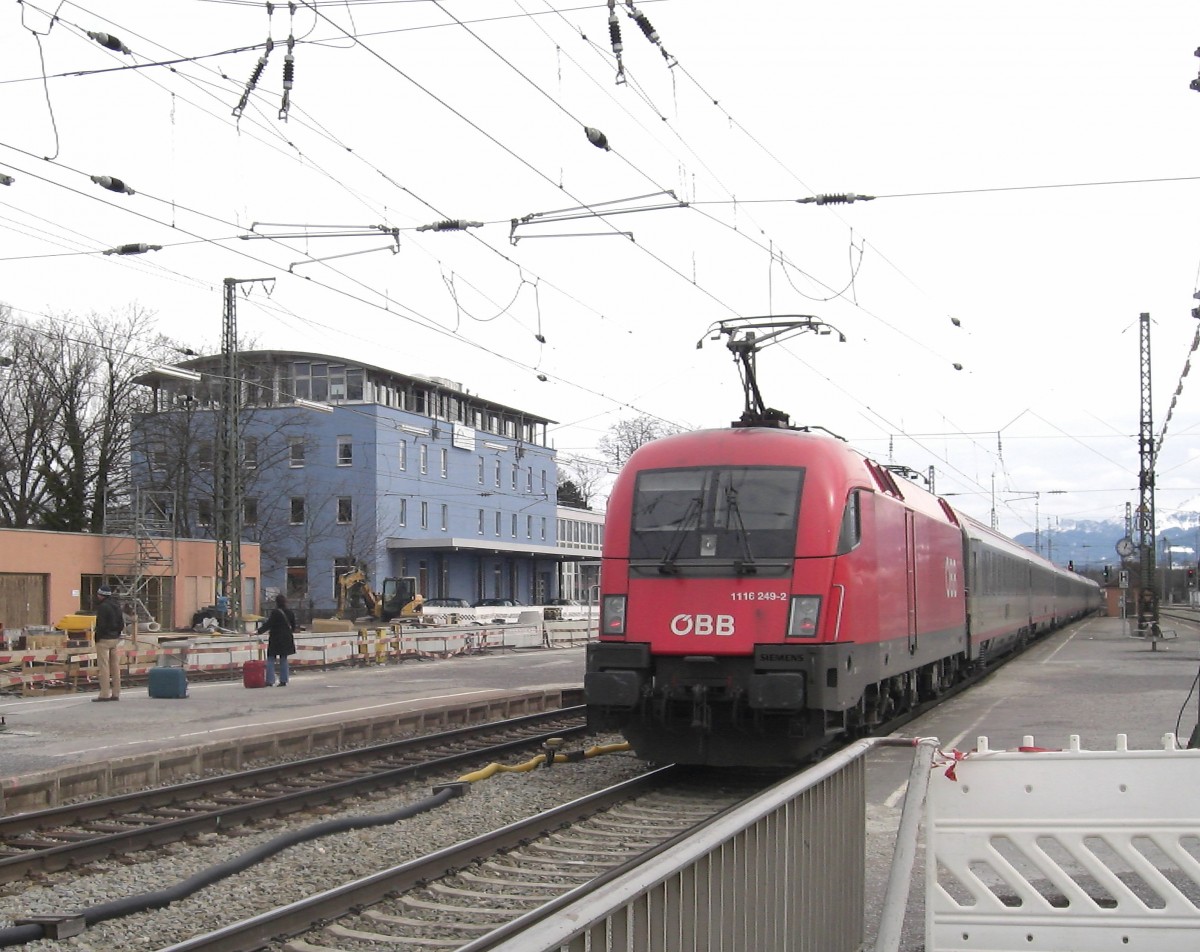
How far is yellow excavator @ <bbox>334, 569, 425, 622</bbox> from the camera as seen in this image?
160 ft

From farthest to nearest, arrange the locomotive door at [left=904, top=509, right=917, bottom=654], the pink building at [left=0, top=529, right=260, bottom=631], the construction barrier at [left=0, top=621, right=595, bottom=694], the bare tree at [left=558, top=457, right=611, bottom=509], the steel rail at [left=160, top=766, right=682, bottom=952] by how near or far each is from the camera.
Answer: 1. the bare tree at [left=558, top=457, right=611, bottom=509]
2. the pink building at [left=0, top=529, right=260, bottom=631]
3. the construction barrier at [left=0, top=621, right=595, bottom=694]
4. the locomotive door at [left=904, top=509, right=917, bottom=654]
5. the steel rail at [left=160, top=766, right=682, bottom=952]

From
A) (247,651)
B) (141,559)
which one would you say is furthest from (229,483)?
(247,651)

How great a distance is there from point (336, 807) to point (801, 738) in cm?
391

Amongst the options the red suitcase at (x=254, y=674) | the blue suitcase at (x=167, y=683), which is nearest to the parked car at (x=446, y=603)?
the red suitcase at (x=254, y=674)

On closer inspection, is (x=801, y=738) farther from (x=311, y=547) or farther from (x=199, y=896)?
(x=311, y=547)

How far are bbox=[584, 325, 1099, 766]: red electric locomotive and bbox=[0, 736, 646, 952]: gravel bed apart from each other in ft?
4.14

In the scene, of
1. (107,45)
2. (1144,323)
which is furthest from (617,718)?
(1144,323)

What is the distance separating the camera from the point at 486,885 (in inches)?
313

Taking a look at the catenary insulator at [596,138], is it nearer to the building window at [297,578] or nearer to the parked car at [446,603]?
the parked car at [446,603]

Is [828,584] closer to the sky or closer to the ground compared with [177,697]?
closer to the sky

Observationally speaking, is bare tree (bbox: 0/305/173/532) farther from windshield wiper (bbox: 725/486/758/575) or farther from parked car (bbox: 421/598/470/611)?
windshield wiper (bbox: 725/486/758/575)

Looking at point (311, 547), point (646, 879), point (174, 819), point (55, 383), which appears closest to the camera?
point (646, 879)

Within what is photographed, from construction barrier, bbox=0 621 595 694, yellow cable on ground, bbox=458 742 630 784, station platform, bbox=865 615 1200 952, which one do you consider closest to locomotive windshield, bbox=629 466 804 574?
station platform, bbox=865 615 1200 952

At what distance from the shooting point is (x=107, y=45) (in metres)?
11.8
